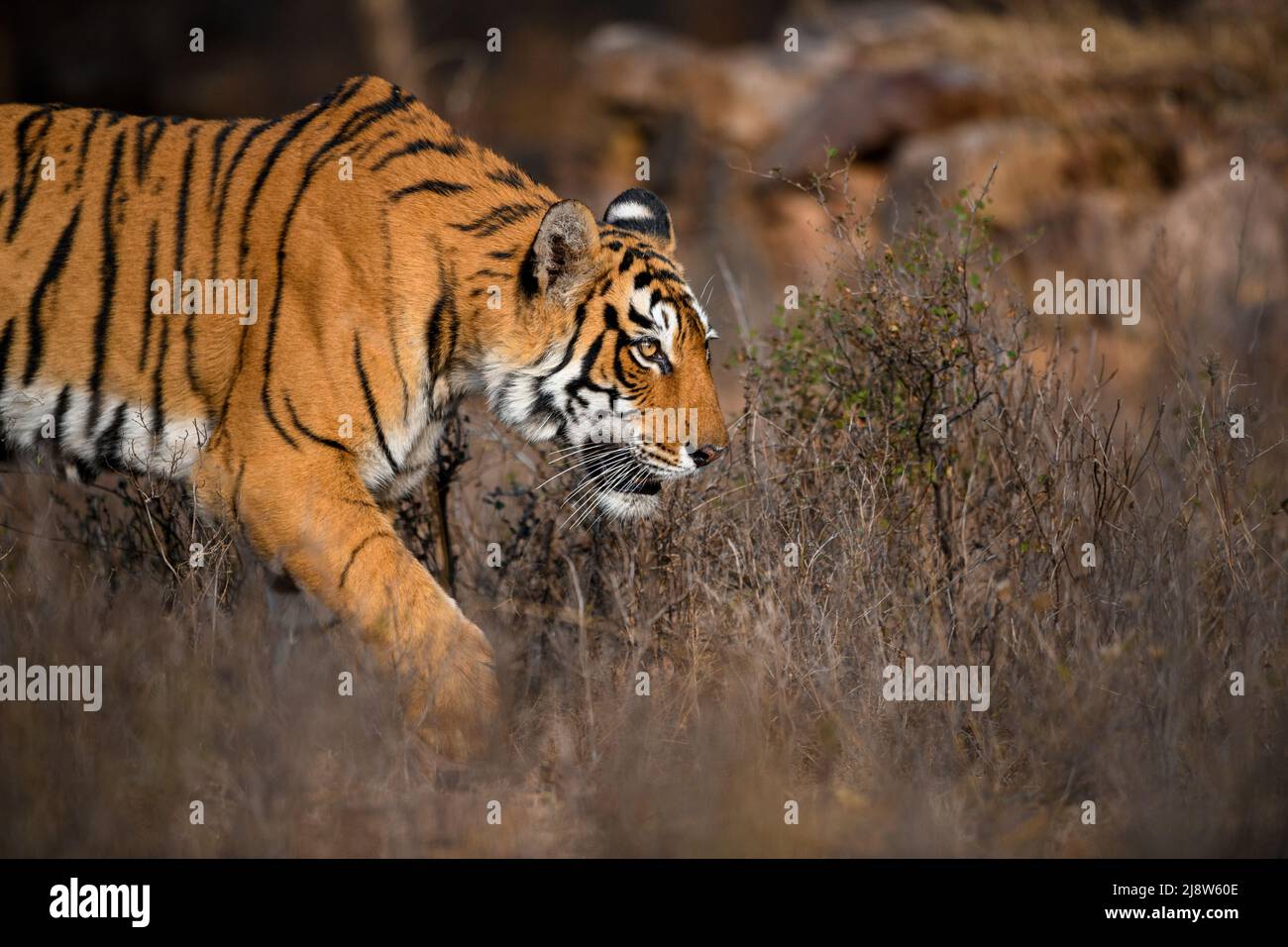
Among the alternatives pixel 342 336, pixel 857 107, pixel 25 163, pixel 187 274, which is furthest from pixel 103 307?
pixel 857 107

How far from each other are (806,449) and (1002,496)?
725 mm

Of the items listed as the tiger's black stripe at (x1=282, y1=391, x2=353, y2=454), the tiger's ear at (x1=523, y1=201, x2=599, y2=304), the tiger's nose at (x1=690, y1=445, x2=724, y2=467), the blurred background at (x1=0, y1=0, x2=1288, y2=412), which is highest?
the blurred background at (x1=0, y1=0, x2=1288, y2=412)

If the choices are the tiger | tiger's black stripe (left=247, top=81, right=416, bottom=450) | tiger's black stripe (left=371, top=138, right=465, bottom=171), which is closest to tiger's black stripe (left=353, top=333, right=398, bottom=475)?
the tiger

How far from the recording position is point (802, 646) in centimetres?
428

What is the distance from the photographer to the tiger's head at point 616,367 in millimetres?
4289

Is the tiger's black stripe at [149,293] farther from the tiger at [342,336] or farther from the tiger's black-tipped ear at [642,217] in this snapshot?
the tiger's black-tipped ear at [642,217]

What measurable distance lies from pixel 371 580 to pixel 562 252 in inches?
46.3

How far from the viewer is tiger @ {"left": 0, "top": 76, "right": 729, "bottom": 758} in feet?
13.5

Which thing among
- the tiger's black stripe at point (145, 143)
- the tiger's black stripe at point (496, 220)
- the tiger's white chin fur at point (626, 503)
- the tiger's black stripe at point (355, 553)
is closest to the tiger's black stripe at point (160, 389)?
the tiger's black stripe at point (145, 143)

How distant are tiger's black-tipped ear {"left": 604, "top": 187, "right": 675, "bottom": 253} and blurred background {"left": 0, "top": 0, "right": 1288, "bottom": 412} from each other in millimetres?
542

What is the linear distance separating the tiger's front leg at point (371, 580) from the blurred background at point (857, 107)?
1780mm

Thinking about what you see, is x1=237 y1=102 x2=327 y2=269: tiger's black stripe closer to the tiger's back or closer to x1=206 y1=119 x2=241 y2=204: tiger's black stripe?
Result: the tiger's back
